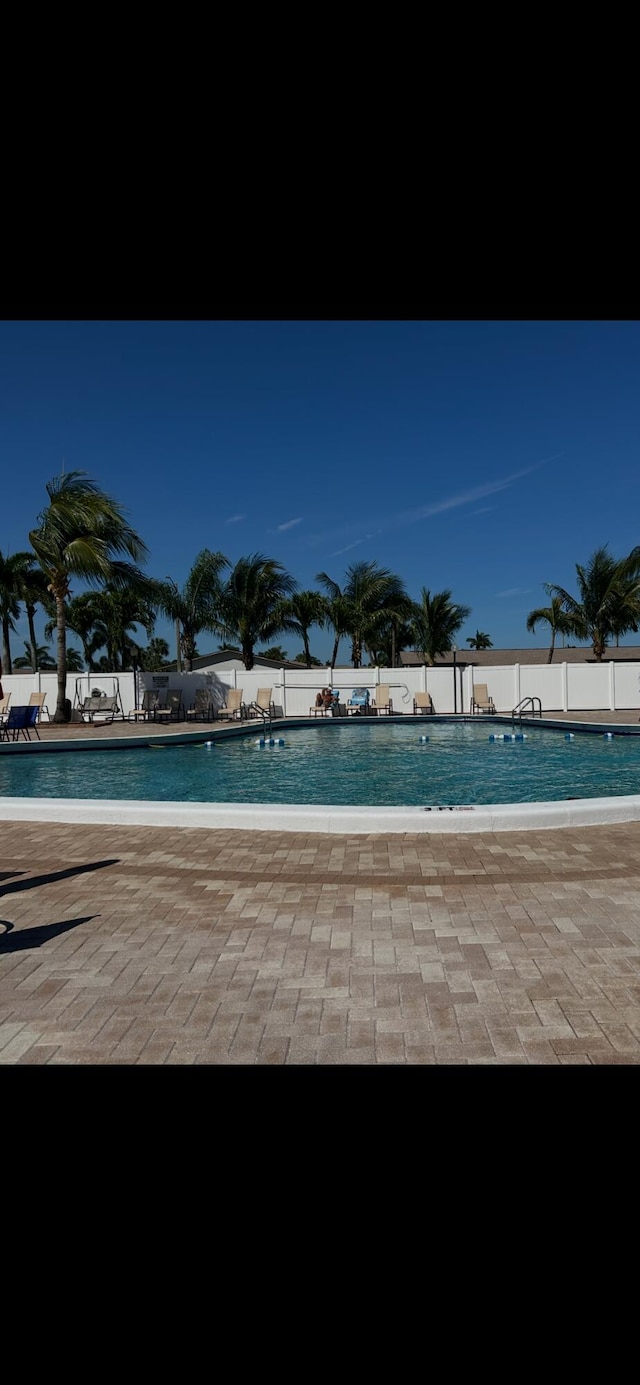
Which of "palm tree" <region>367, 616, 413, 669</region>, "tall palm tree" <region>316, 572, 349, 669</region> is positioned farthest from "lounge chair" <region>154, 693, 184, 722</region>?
"palm tree" <region>367, 616, 413, 669</region>

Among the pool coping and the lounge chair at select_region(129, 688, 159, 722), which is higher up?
the lounge chair at select_region(129, 688, 159, 722)

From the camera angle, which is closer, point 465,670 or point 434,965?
point 434,965

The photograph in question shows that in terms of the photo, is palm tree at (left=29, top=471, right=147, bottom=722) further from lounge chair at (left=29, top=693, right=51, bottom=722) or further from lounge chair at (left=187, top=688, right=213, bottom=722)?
lounge chair at (left=187, top=688, right=213, bottom=722)

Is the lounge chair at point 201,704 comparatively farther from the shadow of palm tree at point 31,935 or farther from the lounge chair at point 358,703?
the shadow of palm tree at point 31,935

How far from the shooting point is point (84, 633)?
37.8 m

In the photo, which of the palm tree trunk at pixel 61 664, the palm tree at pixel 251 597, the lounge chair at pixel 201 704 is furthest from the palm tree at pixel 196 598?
the palm tree trunk at pixel 61 664

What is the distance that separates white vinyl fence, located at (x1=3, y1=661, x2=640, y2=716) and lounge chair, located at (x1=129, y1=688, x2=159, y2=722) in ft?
2.66

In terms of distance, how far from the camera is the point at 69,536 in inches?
767

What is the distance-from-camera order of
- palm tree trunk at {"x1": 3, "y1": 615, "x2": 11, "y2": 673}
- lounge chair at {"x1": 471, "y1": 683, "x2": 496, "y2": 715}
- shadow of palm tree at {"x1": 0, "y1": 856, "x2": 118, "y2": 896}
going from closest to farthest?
shadow of palm tree at {"x1": 0, "y1": 856, "x2": 118, "y2": 896}
lounge chair at {"x1": 471, "y1": 683, "x2": 496, "y2": 715}
palm tree trunk at {"x1": 3, "y1": 615, "x2": 11, "y2": 673}

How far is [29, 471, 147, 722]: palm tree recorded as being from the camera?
63.1ft

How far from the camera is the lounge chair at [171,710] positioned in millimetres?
20891
